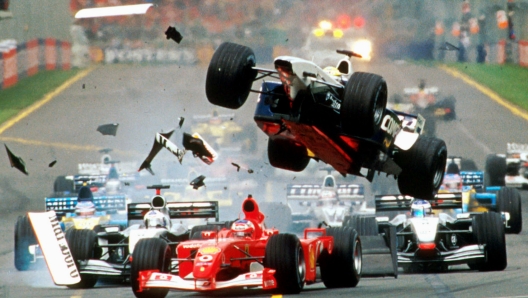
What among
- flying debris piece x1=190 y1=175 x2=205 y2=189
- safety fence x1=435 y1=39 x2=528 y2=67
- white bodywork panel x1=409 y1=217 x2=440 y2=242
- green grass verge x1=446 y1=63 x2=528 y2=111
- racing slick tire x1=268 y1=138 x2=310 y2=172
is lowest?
white bodywork panel x1=409 y1=217 x2=440 y2=242

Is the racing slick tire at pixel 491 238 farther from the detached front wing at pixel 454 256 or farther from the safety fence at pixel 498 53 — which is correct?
the safety fence at pixel 498 53

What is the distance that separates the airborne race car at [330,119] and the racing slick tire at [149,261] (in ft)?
7.10

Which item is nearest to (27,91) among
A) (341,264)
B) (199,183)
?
(199,183)

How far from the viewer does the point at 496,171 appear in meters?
29.1

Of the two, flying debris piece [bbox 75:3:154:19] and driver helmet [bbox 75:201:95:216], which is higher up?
flying debris piece [bbox 75:3:154:19]

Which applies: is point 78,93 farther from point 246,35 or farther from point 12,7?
point 246,35

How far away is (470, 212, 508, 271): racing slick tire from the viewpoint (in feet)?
59.1

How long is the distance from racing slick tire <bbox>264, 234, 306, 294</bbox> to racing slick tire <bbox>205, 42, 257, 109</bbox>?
1.92 meters

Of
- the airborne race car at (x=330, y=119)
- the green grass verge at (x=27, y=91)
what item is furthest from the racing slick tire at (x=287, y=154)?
the green grass verge at (x=27, y=91)

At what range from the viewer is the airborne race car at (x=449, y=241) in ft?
59.2

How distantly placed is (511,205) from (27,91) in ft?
45.7

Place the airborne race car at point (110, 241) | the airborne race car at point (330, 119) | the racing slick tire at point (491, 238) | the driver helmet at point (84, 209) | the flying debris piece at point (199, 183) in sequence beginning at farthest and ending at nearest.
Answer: the flying debris piece at point (199, 183) < the driver helmet at point (84, 209) < the racing slick tire at point (491, 238) < the airborne race car at point (110, 241) < the airborne race car at point (330, 119)

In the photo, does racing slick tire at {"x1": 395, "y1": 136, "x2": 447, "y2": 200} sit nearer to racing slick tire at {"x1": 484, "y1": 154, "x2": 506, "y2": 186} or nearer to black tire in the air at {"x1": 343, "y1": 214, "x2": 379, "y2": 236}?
black tire in the air at {"x1": 343, "y1": 214, "x2": 379, "y2": 236}

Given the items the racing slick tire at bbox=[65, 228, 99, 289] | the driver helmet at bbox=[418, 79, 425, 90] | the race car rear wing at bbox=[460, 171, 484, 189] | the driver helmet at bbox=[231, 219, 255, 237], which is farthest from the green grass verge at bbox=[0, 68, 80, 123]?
the driver helmet at bbox=[231, 219, 255, 237]
